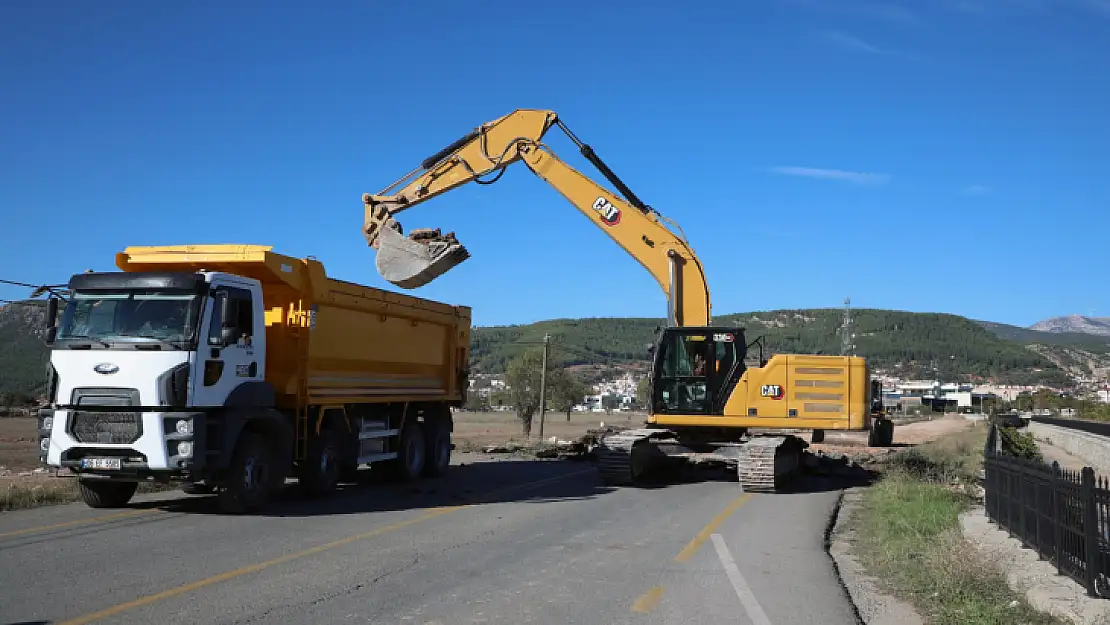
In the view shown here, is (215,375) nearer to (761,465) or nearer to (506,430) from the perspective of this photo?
(761,465)

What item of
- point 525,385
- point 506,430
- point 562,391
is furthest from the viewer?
point 506,430

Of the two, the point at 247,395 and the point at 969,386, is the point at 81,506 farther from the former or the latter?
the point at 969,386

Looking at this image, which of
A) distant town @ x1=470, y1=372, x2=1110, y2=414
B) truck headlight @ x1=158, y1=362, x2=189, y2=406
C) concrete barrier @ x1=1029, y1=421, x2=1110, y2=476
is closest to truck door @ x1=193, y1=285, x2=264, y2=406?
truck headlight @ x1=158, y1=362, x2=189, y2=406

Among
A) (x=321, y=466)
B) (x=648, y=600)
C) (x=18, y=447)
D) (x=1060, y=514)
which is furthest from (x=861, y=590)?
(x=18, y=447)

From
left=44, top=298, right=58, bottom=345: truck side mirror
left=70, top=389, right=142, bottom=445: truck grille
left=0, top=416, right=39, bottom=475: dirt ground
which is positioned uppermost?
left=44, top=298, right=58, bottom=345: truck side mirror

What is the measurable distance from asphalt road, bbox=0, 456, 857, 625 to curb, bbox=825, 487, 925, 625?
17cm

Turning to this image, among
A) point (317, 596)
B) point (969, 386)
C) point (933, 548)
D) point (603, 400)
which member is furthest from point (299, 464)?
point (969, 386)

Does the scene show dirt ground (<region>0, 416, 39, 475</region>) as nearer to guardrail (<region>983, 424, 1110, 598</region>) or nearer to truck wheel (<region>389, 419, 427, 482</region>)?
truck wheel (<region>389, 419, 427, 482</region>)

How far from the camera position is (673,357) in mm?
20859

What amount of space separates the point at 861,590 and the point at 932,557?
1.36 m

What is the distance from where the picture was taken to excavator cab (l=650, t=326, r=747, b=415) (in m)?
20.6

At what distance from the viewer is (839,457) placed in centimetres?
2759

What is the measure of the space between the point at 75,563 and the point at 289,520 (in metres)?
3.91

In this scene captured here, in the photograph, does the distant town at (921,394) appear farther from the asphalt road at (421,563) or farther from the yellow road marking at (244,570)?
the yellow road marking at (244,570)
